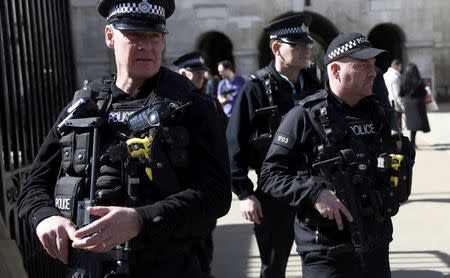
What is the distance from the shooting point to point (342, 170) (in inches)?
125

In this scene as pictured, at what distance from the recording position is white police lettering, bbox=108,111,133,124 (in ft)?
7.94

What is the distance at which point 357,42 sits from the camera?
A: 11.1 ft

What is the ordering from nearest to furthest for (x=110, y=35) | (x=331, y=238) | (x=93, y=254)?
1. (x=93, y=254)
2. (x=110, y=35)
3. (x=331, y=238)

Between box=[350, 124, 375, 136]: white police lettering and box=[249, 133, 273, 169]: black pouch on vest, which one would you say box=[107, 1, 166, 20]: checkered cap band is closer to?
box=[350, 124, 375, 136]: white police lettering

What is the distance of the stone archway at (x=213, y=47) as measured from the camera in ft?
75.4

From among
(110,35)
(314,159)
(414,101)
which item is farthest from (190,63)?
(414,101)

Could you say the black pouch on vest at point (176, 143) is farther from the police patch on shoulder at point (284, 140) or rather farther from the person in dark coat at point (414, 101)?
the person in dark coat at point (414, 101)

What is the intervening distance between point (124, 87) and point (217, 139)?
435 millimetres

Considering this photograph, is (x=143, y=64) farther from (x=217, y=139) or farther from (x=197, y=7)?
(x=197, y=7)

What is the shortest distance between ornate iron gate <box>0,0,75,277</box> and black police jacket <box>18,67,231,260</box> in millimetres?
1315

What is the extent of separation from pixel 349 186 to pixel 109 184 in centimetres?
132

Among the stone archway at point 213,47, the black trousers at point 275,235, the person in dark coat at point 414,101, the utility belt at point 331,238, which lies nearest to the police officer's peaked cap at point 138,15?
the utility belt at point 331,238

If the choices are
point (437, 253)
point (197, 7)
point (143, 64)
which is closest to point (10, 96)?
point (143, 64)

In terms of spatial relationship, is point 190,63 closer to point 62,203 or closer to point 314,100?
point 314,100
